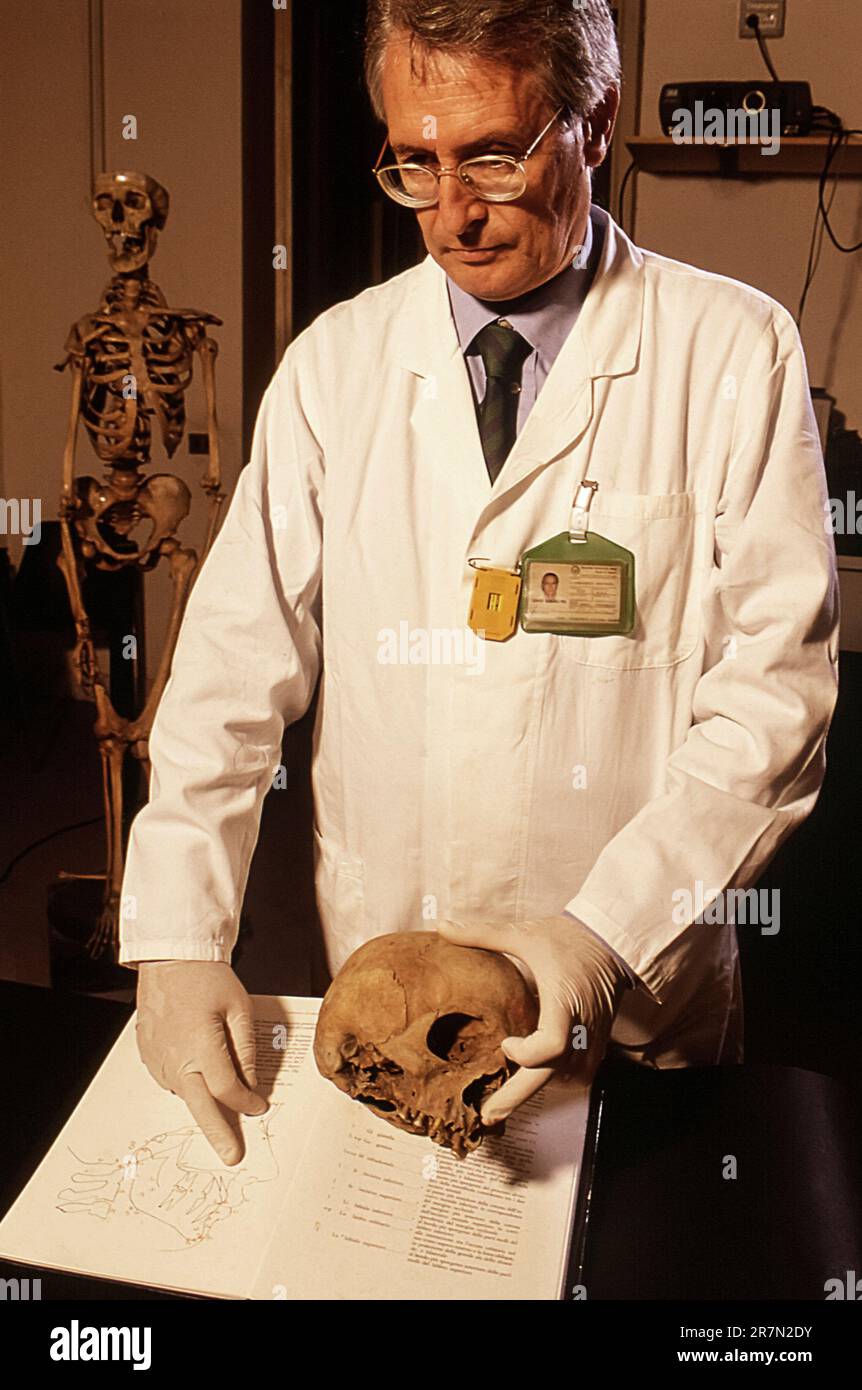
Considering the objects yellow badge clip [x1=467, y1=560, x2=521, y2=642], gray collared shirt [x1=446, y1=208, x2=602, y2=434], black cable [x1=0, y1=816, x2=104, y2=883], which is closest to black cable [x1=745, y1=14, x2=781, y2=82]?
gray collared shirt [x1=446, y1=208, x2=602, y2=434]

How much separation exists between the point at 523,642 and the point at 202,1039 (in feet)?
1.70

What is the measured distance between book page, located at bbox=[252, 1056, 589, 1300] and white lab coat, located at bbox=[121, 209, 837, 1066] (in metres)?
0.22

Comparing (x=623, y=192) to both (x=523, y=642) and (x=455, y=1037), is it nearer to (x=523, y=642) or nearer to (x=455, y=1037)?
(x=523, y=642)

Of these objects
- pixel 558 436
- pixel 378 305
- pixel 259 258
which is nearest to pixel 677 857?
pixel 558 436

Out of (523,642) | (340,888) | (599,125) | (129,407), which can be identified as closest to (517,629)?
(523,642)

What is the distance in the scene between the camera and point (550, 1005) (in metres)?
1.03

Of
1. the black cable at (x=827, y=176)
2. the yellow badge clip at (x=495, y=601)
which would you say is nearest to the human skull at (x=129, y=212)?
the yellow badge clip at (x=495, y=601)

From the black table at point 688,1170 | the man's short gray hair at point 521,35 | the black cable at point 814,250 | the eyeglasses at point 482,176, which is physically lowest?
the black table at point 688,1170

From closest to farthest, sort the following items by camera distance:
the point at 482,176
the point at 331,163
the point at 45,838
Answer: the point at 482,176, the point at 45,838, the point at 331,163

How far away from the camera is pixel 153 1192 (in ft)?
3.14

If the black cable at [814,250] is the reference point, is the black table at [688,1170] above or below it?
below

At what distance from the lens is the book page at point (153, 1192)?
2.96 feet

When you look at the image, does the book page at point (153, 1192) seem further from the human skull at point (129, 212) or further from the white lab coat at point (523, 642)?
the human skull at point (129, 212)

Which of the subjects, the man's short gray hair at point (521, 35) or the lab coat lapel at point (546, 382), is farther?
the lab coat lapel at point (546, 382)
